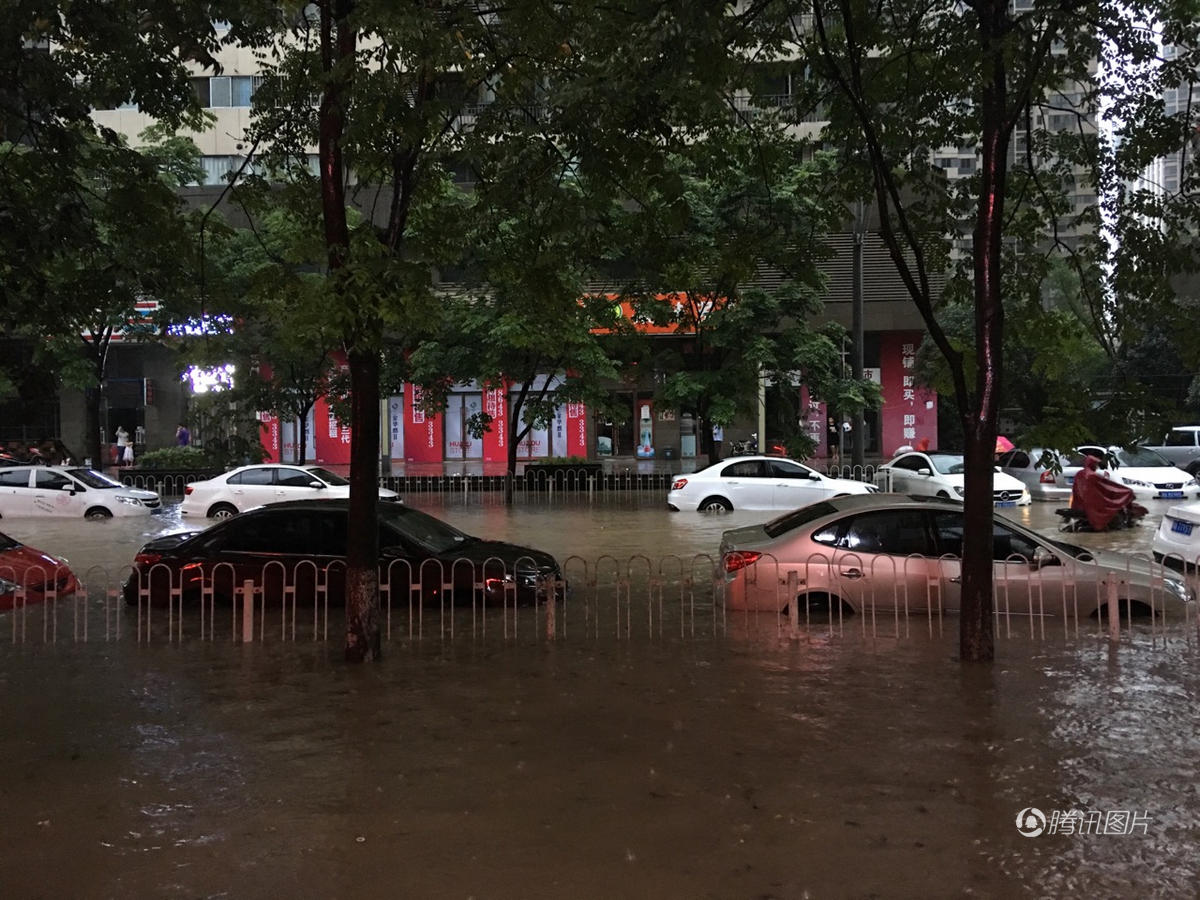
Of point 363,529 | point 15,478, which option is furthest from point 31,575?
point 15,478

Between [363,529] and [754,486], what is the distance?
536 inches

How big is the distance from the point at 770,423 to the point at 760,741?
25.8 m

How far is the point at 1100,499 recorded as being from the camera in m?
16.8

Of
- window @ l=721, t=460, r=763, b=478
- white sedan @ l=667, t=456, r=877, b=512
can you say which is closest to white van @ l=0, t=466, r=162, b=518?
white sedan @ l=667, t=456, r=877, b=512

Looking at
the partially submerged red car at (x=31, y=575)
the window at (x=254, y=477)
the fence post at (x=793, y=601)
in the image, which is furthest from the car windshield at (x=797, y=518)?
the window at (x=254, y=477)

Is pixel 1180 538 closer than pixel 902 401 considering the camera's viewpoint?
Yes

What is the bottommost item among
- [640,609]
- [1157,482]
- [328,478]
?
[640,609]

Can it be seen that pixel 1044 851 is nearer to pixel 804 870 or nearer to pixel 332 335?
pixel 804 870

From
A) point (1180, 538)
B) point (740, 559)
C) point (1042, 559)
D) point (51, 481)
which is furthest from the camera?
point (51, 481)

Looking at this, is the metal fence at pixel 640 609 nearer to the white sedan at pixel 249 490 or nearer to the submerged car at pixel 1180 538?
the submerged car at pixel 1180 538

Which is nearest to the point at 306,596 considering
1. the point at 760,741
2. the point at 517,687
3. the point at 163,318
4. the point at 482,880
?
the point at 517,687

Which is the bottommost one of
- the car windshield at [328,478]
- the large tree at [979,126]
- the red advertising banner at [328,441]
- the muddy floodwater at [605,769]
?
the muddy floodwater at [605,769]

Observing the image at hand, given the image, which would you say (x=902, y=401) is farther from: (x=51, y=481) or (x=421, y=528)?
(x=421, y=528)

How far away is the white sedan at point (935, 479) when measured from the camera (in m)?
20.8
